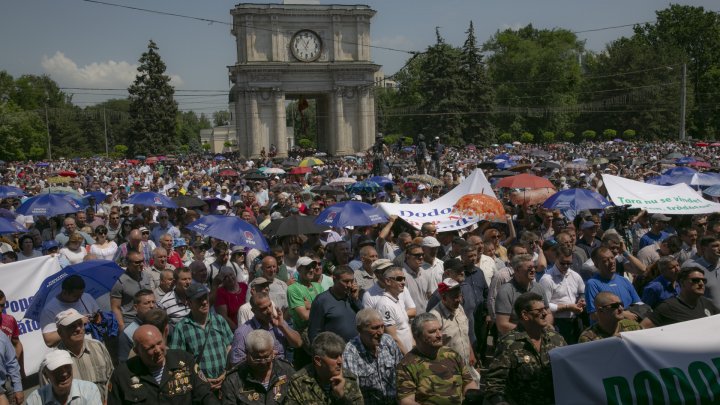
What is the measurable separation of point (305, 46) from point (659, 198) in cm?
5319

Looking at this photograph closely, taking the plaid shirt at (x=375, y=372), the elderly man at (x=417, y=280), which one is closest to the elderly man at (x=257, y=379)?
the plaid shirt at (x=375, y=372)

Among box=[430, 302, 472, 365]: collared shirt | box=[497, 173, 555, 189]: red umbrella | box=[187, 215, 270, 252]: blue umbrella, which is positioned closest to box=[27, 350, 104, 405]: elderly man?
box=[430, 302, 472, 365]: collared shirt

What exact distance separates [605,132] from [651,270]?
6876 centimetres

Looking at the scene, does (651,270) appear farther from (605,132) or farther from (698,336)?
(605,132)

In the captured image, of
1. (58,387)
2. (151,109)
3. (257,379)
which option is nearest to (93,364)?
(58,387)

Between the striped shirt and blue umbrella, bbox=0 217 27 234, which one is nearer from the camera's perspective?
the striped shirt

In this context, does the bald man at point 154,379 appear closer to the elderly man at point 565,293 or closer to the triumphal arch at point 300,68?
the elderly man at point 565,293

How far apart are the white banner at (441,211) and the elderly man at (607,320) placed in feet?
19.4

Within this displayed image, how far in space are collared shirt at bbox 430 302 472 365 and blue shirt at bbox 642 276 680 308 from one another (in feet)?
8.16

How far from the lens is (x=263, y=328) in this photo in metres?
6.61

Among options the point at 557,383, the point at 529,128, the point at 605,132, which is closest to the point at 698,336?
the point at 557,383

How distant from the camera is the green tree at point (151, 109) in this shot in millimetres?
77375

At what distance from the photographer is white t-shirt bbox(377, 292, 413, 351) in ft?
23.5

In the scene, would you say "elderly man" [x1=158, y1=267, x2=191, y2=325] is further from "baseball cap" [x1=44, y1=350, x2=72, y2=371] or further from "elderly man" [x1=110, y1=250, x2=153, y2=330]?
"baseball cap" [x1=44, y1=350, x2=72, y2=371]
